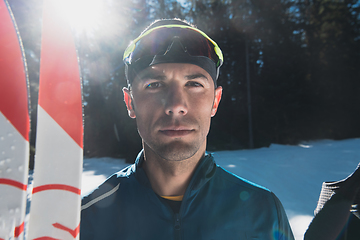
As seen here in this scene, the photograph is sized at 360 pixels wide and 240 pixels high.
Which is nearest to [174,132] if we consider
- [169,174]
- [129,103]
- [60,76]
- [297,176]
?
[169,174]

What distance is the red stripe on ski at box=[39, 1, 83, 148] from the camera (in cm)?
106

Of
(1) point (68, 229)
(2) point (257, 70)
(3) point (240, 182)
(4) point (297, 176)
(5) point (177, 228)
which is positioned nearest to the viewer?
(1) point (68, 229)

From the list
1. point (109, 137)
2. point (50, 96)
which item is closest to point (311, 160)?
point (50, 96)

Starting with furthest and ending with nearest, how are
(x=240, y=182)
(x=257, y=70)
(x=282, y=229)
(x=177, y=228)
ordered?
(x=257, y=70), (x=240, y=182), (x=282, y=229), (x=177, y=228)

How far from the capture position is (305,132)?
1994 cm

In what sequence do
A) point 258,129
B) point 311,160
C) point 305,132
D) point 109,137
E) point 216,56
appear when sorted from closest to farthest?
point 216,56, point 311,160, point 109,137, point 258,129, point 305,132

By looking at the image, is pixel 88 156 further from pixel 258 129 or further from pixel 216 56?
pixel 216 56

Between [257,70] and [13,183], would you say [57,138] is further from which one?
[257,70]

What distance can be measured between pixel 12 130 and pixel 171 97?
2.91 ft

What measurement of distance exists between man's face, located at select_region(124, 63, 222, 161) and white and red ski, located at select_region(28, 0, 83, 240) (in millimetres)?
431

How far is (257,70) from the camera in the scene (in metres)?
19.0

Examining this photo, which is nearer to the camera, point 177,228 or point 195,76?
point 177,228

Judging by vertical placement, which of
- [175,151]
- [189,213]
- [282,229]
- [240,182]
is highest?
[175,151]

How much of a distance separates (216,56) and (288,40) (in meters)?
21.1
